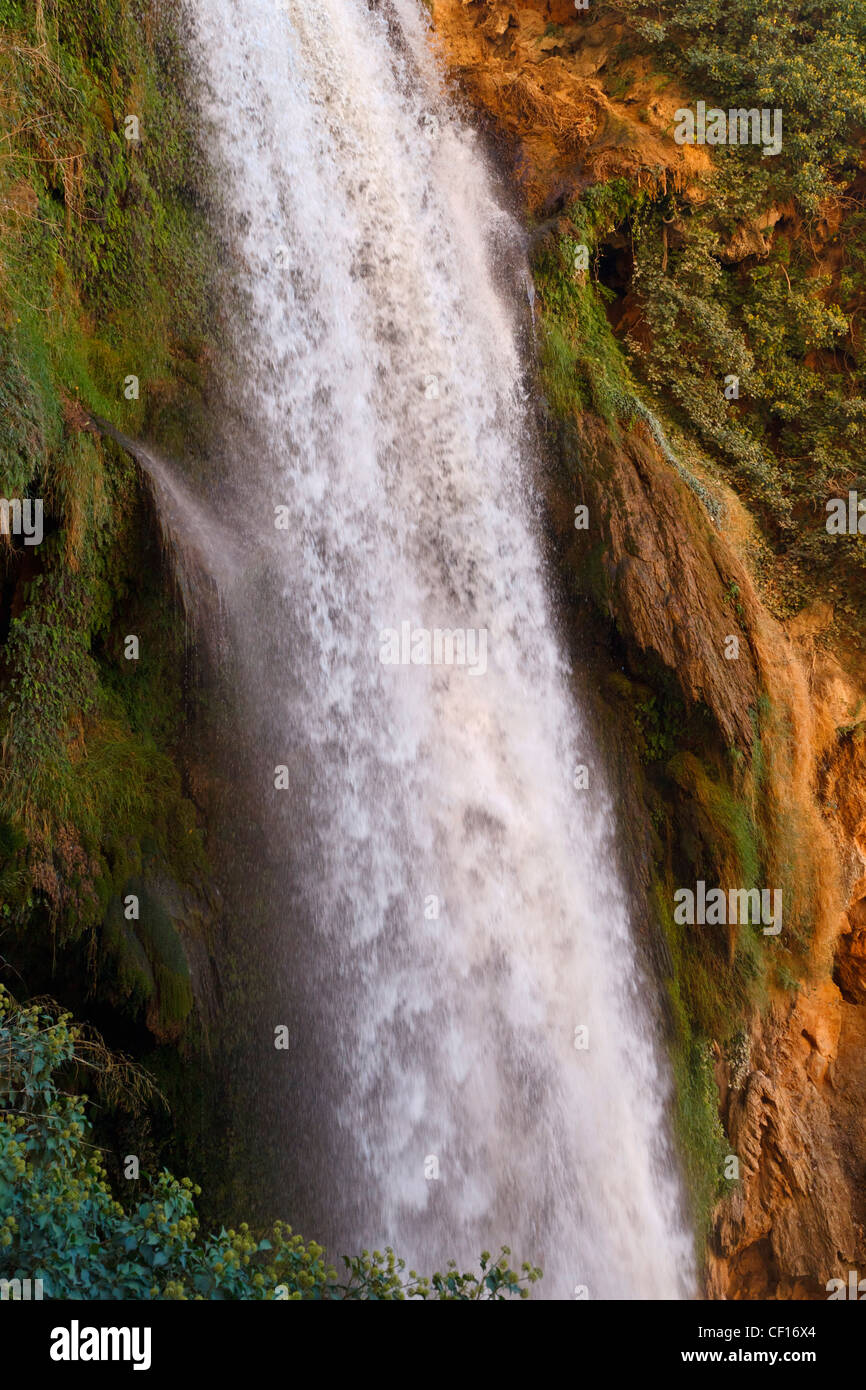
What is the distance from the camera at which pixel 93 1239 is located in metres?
4.39

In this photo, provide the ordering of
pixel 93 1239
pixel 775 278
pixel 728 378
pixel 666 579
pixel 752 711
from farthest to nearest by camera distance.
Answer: pixel 775 278 → pixel 728 378 → pixel 752 711 → pixel 666 579 → pixel 93 1239

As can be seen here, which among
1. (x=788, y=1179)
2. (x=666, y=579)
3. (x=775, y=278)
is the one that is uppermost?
(x=775, y=278)

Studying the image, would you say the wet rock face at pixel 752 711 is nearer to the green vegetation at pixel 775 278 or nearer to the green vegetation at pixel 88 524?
the green vegetation at pixel 775 278

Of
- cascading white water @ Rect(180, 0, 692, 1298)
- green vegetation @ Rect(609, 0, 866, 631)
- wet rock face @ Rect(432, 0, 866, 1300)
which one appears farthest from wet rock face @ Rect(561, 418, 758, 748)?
green vegetation @ Rect(609, 0, 866, 631)

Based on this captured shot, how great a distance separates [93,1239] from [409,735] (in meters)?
4.69

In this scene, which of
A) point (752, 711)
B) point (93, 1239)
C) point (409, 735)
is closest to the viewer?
point (93, 1239)

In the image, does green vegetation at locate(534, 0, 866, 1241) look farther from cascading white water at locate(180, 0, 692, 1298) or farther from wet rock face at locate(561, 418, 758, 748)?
cascading white water at locate(180, 0, 692, 1298)

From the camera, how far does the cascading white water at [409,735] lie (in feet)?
24.4

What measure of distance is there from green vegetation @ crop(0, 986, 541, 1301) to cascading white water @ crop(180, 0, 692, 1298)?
2.44 m

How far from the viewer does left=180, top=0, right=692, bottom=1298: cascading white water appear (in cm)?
745

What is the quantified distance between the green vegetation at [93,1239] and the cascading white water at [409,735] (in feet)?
8.00

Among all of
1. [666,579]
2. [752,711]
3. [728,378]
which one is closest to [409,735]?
[666,579]

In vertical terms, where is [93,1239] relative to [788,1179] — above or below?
above

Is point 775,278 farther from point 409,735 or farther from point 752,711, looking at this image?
point 409,735
